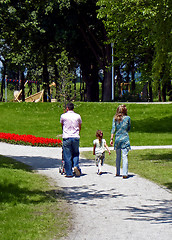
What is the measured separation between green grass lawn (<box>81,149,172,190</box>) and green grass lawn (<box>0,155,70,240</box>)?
2798mm

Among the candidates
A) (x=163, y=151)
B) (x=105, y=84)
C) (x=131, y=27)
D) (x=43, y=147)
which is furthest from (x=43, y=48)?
(x=163, y=151)

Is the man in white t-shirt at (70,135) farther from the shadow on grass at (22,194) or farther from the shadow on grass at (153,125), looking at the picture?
the shadow on grass at (153,125)

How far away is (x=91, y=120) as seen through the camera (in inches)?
1316

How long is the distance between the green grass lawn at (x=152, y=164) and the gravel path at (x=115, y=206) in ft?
1.50

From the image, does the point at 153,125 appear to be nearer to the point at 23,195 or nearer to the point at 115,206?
the point at 23,195

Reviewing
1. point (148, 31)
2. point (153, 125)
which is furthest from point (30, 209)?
point (153, 125)

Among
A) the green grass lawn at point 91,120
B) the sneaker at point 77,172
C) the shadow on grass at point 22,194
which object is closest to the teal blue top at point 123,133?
the sneaker at point 77,172

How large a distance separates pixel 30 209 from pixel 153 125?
2395cm

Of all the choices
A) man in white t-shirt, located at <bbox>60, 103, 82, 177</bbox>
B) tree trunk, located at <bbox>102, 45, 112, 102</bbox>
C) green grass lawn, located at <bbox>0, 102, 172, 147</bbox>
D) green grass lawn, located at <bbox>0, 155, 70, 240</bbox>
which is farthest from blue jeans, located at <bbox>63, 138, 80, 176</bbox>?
tree trunk, located at <bbox>102, 45, 112, 102</bbox>

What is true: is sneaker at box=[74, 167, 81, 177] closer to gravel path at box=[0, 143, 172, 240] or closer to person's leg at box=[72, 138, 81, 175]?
person's leg at box=[72, 138, 81, 175]

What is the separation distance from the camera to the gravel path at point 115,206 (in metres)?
6.39

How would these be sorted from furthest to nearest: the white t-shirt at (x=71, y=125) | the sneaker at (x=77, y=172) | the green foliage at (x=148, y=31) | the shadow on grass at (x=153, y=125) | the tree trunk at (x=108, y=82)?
the tree trunk at (x=108, y=82) < the shadow on grass at (x=153, y=125) < the green foliage at (x=148, y=31) < the sneaker at (x=77, y=172) < the white t-shirt at (x=71, y=125)

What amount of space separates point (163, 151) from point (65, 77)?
22265mm

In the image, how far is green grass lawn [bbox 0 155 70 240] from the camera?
6.40 meters
